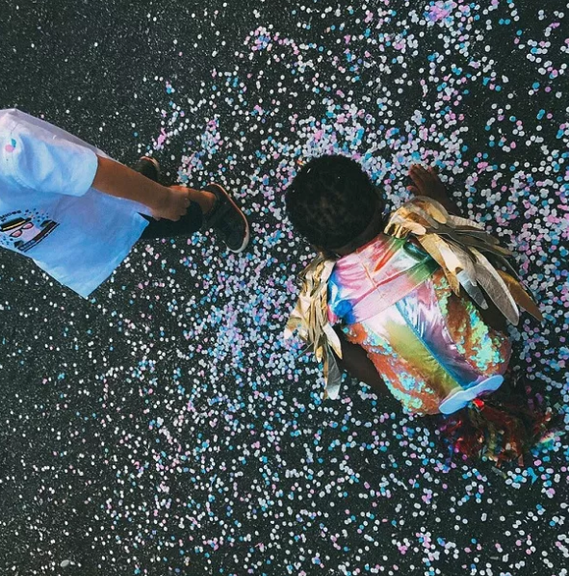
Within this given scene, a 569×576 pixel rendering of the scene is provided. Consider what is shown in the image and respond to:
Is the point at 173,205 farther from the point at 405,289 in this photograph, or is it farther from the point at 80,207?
the point at 405,289

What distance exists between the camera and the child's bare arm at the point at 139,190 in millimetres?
1077

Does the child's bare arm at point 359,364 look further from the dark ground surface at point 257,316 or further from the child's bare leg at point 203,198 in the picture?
the child's bare leg at point 203,198

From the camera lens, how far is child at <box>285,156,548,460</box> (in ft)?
2.80

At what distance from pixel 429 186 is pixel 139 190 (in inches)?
23.3

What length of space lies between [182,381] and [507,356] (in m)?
0.85

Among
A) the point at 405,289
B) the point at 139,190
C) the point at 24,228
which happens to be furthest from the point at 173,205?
the point at 405,289

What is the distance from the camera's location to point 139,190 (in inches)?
46.0

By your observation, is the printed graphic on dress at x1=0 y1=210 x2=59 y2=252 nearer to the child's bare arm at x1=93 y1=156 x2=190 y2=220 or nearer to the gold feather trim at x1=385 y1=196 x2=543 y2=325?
the child's bare arm at x1=93 y1=156 x2=190 y2=220

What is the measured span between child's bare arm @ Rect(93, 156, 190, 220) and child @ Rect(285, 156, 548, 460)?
384 millimetres

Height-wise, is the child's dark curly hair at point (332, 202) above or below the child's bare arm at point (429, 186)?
below

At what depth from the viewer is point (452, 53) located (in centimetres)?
123

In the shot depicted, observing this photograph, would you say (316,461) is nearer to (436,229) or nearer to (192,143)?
(436,229)

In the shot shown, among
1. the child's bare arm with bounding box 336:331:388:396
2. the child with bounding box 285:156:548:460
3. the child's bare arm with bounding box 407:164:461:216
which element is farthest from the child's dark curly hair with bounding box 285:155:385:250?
the child's bare arm with bounding box 407:164:461:216

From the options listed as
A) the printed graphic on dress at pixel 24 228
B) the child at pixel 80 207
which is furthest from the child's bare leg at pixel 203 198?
the printed graphic on dress at pixel 24 228
